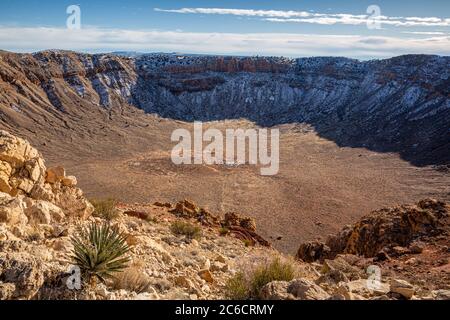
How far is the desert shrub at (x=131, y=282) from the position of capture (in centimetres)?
592

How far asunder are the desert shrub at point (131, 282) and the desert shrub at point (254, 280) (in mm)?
1218

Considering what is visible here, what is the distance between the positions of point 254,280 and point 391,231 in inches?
368

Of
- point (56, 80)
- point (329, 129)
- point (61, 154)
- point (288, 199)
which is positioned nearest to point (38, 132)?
point (61, 154)

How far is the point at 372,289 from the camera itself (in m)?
6.46

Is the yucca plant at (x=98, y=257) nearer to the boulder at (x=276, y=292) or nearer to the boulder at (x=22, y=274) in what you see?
the boulder at (x=22, y=274)

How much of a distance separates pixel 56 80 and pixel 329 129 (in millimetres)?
39611

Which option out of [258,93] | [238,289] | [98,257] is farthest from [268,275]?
[258,93]

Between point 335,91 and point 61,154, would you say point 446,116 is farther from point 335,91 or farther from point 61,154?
point 61,154

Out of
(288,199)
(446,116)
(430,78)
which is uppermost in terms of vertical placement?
(430,78)

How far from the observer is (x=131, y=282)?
19.6ft

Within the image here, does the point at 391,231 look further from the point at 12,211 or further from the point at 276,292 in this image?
the point at 12,211

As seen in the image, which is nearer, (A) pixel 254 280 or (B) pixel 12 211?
(A) pixel 254 280

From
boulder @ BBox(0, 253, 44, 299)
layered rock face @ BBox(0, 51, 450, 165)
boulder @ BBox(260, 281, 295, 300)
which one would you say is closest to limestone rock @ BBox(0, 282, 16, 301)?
boulder @ BBox(0, 253, 44, 299)

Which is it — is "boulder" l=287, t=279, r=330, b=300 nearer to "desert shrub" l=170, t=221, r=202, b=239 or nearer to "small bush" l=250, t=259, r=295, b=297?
"small bush" l=250, t=259, r=295, b=297
